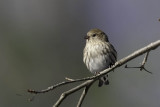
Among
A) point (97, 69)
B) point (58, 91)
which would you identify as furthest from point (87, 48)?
point (58, 91)

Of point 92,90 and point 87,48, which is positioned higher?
point 87,48

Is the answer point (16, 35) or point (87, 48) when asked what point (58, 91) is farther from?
point (87, 48)

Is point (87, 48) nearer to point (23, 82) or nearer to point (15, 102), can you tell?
point (15, 102)

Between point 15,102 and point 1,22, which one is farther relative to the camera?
point 1,22

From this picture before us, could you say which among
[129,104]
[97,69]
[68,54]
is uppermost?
[97,69]

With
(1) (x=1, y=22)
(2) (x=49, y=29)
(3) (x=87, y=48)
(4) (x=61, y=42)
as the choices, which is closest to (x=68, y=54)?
(4) (x=61, y=42)

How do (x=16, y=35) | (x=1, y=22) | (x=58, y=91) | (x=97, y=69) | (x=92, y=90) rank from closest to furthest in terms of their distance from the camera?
1. (x=97, y=69)
2. (x=58, y=91)
3. (x=92, y=90)
4. (x=16, y=35)
5. (x=1, y=22)

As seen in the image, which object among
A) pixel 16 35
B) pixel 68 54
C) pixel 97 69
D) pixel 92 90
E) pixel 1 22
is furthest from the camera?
pixel 1 22
